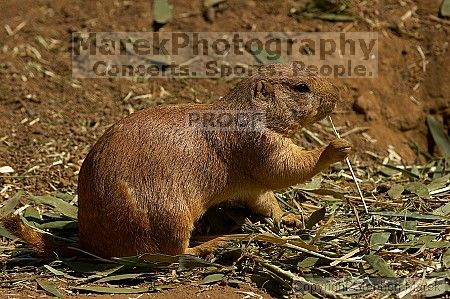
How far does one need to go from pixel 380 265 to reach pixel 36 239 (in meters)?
2.20

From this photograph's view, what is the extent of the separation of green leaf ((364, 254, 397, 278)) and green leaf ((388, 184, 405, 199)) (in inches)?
44.5

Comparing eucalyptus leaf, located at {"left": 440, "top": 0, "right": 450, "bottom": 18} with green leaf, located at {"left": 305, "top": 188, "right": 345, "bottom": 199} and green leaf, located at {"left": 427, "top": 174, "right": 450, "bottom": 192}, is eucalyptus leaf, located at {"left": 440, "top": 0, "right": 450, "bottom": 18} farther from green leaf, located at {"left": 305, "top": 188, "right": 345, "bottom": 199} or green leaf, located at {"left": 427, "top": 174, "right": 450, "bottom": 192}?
green leaf, located at {"left": 305, "top": 188, "right": 345, "bottom": 199}

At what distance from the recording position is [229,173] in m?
5.55

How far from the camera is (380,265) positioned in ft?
17.1

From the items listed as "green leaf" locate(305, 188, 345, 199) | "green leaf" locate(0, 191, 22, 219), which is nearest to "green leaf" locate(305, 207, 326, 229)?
"green leaf" locate(305, 188, 345, 199)

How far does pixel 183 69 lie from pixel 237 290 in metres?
3.45

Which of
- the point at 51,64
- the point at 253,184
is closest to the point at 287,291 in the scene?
the point at 253,184

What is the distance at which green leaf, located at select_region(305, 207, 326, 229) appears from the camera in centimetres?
572

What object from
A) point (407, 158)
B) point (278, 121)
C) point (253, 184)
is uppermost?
point (278, 121)

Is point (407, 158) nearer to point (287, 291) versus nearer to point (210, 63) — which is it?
point (210, 63)

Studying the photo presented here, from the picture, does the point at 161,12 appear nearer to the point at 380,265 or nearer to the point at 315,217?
the point at 315,217

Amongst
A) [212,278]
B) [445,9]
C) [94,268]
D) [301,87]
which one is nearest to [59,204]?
[94,268]

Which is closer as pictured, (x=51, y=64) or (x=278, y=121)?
(x=278, y=121)

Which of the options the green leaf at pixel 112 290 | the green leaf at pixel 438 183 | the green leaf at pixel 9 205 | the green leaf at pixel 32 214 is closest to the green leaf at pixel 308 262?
the green leaf at pixel 112 290
